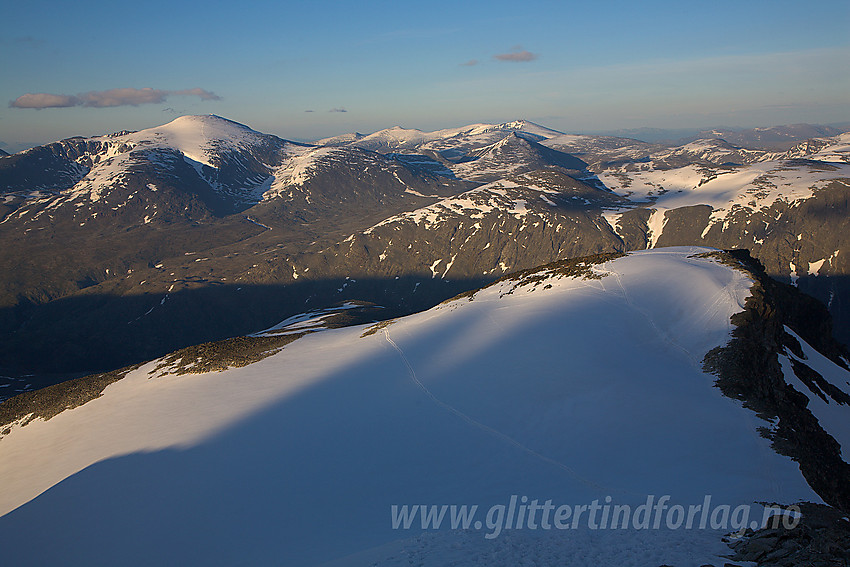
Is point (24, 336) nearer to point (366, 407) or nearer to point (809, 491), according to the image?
point (366, 407)

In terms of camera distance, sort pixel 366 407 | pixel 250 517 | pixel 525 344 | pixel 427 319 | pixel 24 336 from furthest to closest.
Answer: pixel 24 336 < pixel 427 319 < pixel 525 344 < pixel 366 407 < pixel 250 517

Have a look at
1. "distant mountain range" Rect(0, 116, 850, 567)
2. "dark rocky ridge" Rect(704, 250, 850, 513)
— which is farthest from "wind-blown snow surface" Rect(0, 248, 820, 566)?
"dark rocky ridge" Rect(704, 250, 850, 513)

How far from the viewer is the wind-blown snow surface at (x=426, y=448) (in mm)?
18016

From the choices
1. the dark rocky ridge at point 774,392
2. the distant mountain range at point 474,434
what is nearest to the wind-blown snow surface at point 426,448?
the distant mountain range at point 474,434

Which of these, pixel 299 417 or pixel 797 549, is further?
pixel 299 417

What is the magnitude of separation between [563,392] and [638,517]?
1009 centimetres

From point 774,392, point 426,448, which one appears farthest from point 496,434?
point 774,392

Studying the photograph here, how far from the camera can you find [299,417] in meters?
29.6

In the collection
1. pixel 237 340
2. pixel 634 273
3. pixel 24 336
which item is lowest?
pixel 24 336

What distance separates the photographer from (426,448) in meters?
23.9

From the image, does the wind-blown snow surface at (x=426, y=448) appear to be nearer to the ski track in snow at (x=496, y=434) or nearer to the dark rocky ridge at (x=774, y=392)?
the ski track in snow at (x=496, y=434)

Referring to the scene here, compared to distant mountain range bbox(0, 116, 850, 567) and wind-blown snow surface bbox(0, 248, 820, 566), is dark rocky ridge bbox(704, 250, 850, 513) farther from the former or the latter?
wind-blown snow surface bbox(0, 248, 820, 566)

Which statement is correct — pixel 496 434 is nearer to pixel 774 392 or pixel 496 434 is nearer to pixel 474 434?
pixel 474 434

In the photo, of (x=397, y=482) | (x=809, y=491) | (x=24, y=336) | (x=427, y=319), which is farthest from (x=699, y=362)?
(x=24, y=336)
